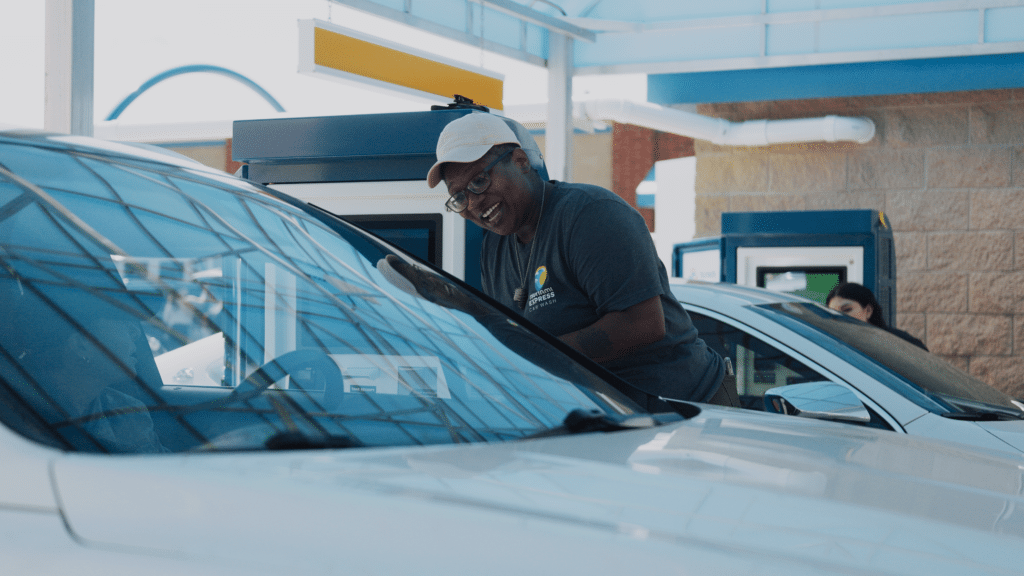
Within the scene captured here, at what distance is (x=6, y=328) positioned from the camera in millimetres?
1507

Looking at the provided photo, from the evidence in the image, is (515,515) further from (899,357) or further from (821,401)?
(899,357)

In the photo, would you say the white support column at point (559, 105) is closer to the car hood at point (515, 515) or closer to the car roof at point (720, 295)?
the car roof at point (720, 295)

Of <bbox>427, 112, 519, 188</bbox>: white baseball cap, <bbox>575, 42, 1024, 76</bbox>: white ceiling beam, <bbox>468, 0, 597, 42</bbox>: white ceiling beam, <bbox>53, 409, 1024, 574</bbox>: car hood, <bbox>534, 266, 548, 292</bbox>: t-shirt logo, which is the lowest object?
<bbox>53, 409, 1024, 574</bbox>: car hood

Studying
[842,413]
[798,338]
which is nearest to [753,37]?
[798,338]

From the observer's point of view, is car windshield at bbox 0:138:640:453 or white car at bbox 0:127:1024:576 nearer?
white car at bbox 0:127:1024:576

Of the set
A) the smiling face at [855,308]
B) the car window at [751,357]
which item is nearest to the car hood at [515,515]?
the car window at [751,357]

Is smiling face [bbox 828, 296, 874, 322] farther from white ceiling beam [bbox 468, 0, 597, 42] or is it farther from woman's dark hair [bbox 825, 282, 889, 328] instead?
white ceiling beam [bbox 468, 0, 597, 42]

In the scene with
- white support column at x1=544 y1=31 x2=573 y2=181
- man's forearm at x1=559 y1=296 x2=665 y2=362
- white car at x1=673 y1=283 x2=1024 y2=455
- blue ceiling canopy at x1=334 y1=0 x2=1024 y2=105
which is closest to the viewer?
man's forearm at x1=559 y1=296 x2=665 y2=362

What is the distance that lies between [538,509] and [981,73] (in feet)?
28.9

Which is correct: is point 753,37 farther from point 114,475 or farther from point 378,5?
point 114,475

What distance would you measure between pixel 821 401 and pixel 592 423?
1.39 m

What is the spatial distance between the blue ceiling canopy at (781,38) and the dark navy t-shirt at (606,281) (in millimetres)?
5299

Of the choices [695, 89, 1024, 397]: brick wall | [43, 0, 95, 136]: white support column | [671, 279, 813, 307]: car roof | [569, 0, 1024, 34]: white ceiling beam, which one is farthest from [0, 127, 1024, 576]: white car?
[695, 89, 1024, 397]: brick wall

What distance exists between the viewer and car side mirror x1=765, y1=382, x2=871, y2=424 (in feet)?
9.29
